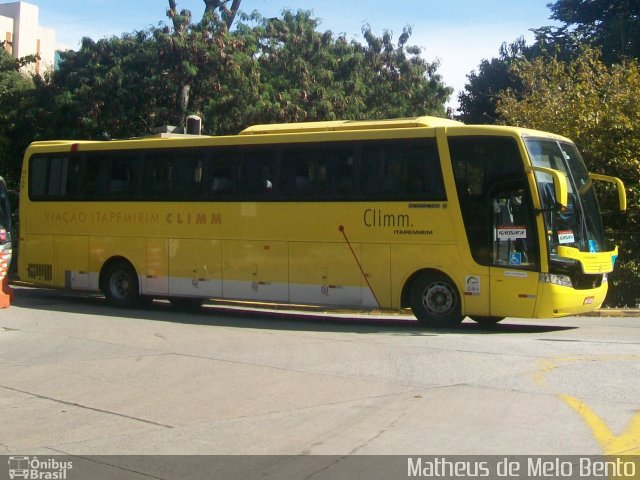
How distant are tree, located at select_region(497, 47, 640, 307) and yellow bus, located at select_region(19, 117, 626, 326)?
5929 millimetres

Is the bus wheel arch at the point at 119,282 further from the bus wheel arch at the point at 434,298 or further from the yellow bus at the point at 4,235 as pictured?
the bus wheel arch at the point at 434,298

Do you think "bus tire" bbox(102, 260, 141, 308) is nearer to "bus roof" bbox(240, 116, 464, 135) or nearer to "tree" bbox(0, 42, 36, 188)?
"bus roof" bbox(240, 116, 464, 135)

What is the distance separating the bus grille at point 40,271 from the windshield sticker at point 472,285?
33.0 ft

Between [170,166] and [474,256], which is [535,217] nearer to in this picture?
[474,256]

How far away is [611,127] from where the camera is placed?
21203 millimetres

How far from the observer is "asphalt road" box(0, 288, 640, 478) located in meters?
7.14

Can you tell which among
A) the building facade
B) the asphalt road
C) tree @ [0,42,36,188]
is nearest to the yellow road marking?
the asphalt road

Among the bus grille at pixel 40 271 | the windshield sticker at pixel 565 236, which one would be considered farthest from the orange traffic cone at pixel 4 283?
the windshield sticker at pixel 565 236

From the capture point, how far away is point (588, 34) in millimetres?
45438

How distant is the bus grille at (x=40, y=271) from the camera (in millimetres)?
19312

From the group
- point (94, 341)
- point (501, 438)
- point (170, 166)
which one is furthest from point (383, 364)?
point (170, 166)

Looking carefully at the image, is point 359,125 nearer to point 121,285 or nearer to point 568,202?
point 568,202

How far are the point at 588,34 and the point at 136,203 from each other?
34.7 meters

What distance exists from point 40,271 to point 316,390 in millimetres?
12124
